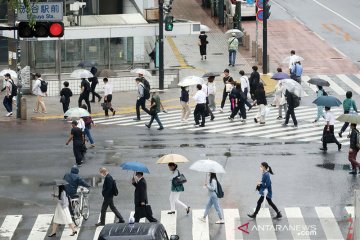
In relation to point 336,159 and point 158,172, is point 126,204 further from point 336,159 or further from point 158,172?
point 336,159

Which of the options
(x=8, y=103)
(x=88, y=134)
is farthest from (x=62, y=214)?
(x=8, y=103)

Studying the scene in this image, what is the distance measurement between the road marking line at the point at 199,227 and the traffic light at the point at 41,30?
18.0 feet

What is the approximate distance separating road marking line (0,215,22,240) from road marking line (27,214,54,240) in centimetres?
45

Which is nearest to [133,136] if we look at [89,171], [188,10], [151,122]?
[151,122]

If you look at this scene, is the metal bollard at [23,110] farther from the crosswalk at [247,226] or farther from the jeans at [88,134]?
the crosswalk at [247,226]

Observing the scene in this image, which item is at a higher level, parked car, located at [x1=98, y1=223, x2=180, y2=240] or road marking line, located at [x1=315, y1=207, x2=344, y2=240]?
parked car, located at [x1=98, y1=223, x2=180, y2=240]

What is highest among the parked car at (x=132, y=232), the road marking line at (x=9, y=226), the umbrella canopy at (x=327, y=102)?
the umbrella canopy at (x=327, y=102)

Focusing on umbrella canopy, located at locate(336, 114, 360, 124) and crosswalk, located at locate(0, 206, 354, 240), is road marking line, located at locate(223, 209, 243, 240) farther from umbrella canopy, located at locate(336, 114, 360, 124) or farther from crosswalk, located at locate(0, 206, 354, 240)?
umbrella canopy, located at locate(336, 114, 360, 124)

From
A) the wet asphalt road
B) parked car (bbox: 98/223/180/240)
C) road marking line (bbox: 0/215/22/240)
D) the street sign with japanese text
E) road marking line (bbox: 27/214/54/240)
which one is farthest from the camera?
the street sign with japanese text

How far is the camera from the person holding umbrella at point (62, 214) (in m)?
26.3

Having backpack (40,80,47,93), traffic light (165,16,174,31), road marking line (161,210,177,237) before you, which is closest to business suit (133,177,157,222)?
road marking line (161,210,177,237)

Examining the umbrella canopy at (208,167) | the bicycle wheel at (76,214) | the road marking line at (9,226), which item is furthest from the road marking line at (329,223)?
the road marking line at (9,226)

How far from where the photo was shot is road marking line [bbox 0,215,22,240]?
2669 cm

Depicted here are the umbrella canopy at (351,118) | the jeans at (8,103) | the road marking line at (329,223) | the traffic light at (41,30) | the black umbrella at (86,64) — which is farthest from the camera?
the black umbrella at (86,64)
